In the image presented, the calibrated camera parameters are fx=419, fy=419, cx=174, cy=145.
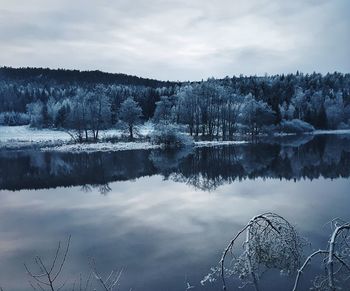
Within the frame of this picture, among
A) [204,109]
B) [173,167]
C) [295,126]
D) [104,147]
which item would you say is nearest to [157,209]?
[173,167]

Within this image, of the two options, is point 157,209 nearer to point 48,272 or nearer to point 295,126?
point 48,272

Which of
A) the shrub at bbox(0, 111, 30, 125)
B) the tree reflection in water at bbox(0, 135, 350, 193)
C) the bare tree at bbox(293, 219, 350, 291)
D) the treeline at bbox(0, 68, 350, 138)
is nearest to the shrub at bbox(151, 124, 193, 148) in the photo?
the treeline at bbox(0, 68, 350, 138)

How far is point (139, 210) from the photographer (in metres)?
22.5

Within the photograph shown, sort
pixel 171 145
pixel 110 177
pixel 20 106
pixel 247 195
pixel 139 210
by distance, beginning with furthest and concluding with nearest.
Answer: pixel 20 106
pixel 171 145
pixel 110 177
pixel 247 195
pixel 139 210

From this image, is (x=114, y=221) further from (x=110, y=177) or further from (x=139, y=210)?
(x=110, y=177)

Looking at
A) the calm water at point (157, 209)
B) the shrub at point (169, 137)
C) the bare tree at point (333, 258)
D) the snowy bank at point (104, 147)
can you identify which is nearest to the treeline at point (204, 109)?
the shrub at point (169, 137)

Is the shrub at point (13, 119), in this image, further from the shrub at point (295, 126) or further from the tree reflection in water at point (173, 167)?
the shrub at point (295, 126)

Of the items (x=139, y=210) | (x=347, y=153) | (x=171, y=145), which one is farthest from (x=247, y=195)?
(x=171, y=145)

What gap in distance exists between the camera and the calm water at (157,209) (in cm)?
1413

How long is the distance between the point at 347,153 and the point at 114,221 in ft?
114

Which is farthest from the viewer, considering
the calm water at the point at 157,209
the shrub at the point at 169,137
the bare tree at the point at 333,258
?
the shrub at the point at 169,137

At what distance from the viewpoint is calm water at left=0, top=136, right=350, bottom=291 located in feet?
46.4

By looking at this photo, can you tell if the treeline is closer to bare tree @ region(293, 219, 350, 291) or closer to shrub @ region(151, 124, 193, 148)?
shrub @ region(151, 124, 193, 148)

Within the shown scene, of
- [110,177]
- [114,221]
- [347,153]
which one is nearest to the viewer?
[114,221]
